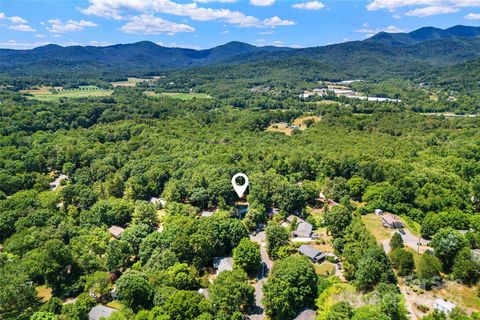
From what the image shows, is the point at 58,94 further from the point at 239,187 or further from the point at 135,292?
the point at 135,292

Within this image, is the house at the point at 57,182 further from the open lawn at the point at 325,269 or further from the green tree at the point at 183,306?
the open lawn at the point at 325,269

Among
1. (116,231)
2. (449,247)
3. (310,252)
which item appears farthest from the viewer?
(116,231)

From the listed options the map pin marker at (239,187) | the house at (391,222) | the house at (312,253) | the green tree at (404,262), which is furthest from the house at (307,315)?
the map pin marker at (239,187)

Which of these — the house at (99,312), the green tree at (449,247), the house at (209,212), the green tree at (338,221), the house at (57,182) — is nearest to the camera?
the house at (99,312)

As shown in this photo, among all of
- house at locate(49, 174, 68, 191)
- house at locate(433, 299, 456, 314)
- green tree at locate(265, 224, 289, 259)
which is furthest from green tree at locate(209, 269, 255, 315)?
house at locate(49, 174, 68, 191)

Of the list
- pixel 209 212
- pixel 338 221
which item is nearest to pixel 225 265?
pixel 209 212

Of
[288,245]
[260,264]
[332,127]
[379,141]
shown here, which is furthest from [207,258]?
[332,127]
